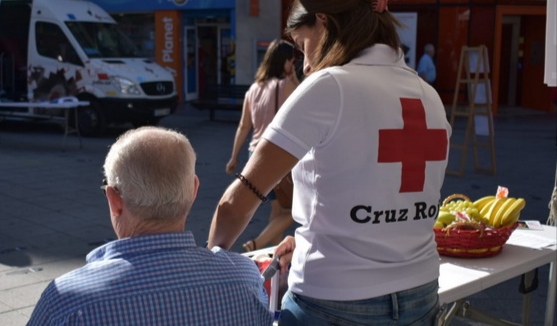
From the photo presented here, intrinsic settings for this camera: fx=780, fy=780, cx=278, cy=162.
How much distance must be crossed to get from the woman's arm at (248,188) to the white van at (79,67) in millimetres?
12164

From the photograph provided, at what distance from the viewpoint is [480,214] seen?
3373 mm

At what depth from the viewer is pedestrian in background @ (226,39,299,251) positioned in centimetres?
572

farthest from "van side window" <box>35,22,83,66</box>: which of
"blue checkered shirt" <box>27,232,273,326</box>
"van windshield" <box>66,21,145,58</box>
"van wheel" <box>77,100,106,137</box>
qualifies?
"blue checkered shirt" <box>27,232,273,326</box>

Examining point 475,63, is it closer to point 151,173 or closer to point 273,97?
point 273,97

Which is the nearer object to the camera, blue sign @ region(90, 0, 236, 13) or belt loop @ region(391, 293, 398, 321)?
belt loop @ region(391, 293, 398, 321)

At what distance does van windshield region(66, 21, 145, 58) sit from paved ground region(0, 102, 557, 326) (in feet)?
4.90

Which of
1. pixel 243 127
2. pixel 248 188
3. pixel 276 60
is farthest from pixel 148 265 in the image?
pixel 243 127

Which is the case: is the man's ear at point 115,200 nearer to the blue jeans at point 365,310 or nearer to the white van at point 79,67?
the blue jeans at point 365,310

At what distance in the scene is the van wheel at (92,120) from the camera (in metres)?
13.9

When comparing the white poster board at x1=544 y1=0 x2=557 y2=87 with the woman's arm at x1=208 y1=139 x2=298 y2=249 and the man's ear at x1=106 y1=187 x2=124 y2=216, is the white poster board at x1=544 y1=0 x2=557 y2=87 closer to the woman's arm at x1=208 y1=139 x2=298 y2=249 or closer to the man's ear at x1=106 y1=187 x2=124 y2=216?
the woman's arm at x1=208 y1=139 x2=298 y2=249

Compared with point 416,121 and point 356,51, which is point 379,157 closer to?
point 416,121

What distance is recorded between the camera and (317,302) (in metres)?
1.99

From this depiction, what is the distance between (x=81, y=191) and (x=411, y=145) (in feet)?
23.9

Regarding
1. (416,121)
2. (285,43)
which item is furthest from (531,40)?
(416,121)
